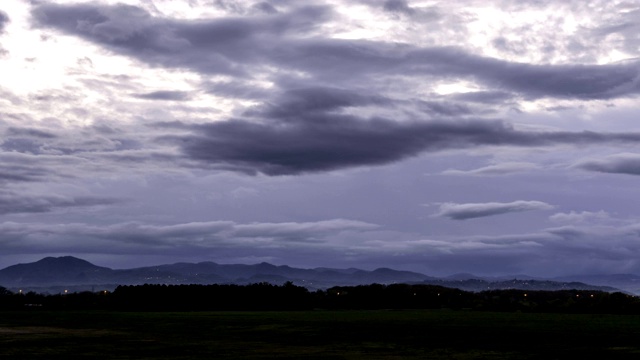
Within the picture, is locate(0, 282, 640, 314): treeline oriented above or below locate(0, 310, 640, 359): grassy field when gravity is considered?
above

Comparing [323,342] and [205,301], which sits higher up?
[205,301]

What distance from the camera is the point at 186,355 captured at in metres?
61.2

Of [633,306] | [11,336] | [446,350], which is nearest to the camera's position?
[446,350]

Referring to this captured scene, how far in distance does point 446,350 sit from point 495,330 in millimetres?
28230

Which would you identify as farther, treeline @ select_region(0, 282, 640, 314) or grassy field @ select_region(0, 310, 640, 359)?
treeline @ select_region(0, 282, 640, 314)

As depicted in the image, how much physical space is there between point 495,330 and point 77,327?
152 ft

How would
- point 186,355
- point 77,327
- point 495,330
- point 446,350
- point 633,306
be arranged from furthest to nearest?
point 633,306 < point 77,327 < point 495,330 < point 446,350 < point 186,355

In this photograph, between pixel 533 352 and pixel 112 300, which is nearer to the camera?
pixel 533 352

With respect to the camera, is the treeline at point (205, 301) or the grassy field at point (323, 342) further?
the treeline at point (205, 301)

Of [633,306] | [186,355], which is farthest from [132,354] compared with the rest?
[633,306]

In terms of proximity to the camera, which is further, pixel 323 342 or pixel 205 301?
pixel 205 301

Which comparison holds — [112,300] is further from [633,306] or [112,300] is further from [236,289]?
[633,306]

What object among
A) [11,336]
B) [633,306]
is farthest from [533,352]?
[633,306]

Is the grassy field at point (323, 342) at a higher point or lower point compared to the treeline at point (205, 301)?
lower
